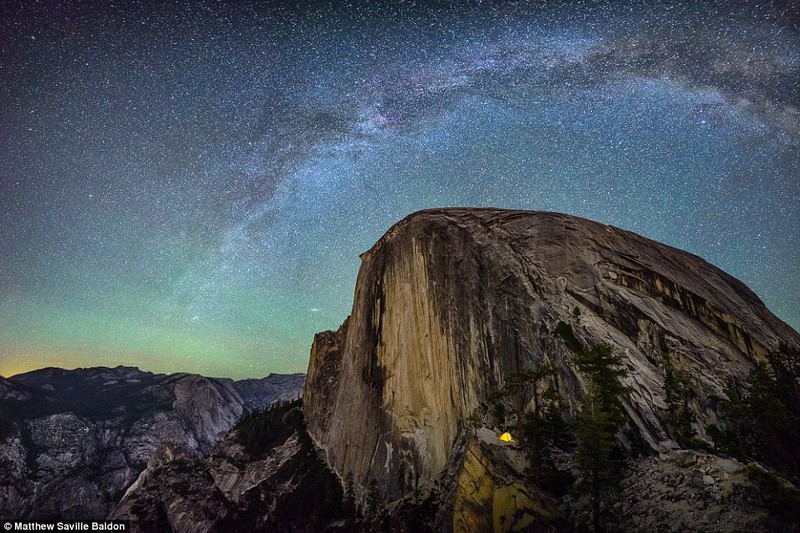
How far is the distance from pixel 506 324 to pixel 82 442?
186125mm

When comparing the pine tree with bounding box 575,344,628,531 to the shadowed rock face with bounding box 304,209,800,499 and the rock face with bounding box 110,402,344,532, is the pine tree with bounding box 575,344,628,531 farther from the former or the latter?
the rock face with bounding box 110,402,344,532

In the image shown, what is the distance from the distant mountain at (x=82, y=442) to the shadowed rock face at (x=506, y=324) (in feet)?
364

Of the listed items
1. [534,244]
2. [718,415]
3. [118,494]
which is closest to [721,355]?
[718,415]

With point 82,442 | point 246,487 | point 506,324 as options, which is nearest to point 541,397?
point 506,324

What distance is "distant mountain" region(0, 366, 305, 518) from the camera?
123m

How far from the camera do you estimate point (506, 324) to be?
5131 cm

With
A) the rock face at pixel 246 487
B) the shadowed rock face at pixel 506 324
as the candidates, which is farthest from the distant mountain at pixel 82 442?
the shadowed rock face at pixel 506 324

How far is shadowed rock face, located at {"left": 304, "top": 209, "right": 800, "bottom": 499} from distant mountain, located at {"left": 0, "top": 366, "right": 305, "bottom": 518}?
11088 cm

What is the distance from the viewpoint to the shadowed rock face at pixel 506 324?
4359 cm

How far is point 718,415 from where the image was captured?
3647 cm

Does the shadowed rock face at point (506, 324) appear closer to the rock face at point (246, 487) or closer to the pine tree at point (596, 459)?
the pine tree at point (596, 459)

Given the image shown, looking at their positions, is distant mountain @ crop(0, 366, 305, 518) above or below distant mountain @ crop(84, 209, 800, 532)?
below

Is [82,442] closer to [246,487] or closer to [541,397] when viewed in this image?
[246,487]

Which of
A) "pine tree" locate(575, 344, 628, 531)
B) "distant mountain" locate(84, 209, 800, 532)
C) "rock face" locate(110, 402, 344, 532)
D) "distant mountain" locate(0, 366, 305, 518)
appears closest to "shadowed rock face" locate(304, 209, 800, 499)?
"distant mountain" locate(84, 209, 800, 532)
